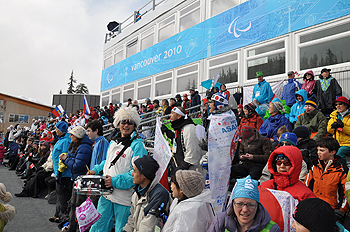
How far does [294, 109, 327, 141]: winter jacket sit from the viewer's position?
19.0 feet

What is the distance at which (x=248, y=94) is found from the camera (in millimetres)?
10195

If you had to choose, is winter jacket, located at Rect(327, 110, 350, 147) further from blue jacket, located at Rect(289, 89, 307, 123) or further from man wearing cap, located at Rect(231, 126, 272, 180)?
man wearing cap, located at Rect(231, 126, 272, 180)

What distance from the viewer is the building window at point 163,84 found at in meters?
16.1


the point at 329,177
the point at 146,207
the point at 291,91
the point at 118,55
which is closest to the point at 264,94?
the point at 291,91

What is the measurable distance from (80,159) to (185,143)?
1.98m

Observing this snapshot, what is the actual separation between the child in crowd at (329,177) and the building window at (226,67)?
8438mm

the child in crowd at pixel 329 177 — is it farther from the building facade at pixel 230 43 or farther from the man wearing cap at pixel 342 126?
the building facade at pixel 230 43

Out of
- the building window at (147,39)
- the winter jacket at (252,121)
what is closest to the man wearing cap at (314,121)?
the winter jacket at (252,121)

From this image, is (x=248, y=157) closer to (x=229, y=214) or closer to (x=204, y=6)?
(x=229, y=214)

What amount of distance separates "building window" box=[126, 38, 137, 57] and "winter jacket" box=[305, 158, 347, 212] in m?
18.0

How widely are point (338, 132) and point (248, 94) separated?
491 centimetres

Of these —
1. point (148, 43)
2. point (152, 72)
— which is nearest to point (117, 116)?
point (152, 72)

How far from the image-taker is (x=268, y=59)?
1030 cm

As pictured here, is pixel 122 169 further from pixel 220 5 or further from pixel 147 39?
pixel 147 39
